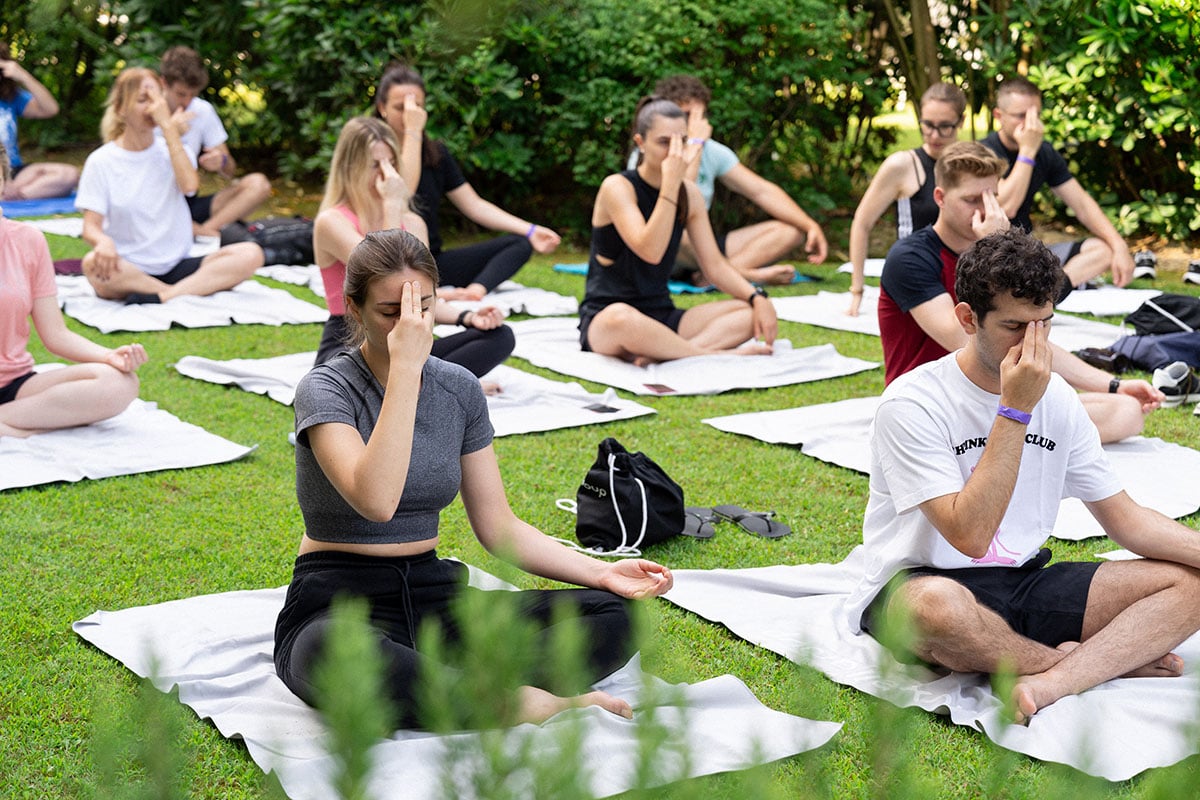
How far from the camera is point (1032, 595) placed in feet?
11.8

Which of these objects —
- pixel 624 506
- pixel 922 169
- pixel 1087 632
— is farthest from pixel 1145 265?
pixel 1087 632

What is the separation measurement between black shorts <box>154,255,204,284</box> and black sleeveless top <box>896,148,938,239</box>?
15.9 feet

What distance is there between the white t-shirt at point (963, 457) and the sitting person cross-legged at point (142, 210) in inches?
251

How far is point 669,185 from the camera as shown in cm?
715

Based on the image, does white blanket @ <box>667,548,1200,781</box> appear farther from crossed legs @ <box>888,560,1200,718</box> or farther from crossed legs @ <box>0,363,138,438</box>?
crossed legs @ <box>0,363,138,438</box>

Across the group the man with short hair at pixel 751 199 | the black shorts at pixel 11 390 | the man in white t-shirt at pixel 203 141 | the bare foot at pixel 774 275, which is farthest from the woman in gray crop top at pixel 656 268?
the man in white t-shirt at pixel 203 141

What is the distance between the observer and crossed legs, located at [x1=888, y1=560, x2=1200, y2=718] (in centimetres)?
339

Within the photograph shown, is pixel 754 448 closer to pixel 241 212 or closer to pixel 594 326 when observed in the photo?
pixel 594 326

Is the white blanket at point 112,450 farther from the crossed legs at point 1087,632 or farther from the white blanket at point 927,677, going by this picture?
the crossed legs at point 1087,632

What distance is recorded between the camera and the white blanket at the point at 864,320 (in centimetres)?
810

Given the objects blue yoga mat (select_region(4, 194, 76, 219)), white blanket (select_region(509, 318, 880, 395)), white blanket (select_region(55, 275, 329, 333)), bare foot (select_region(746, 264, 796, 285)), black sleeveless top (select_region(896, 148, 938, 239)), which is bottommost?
white blanket (select_region(55, 275, 329, 333))

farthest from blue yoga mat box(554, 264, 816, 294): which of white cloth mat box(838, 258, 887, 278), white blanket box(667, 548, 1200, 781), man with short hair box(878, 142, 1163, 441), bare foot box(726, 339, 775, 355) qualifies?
white blanket box(667, 548, 1200, 781)

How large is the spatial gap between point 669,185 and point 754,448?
176 centimetres

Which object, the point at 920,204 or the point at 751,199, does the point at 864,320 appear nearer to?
the point at 920,204
